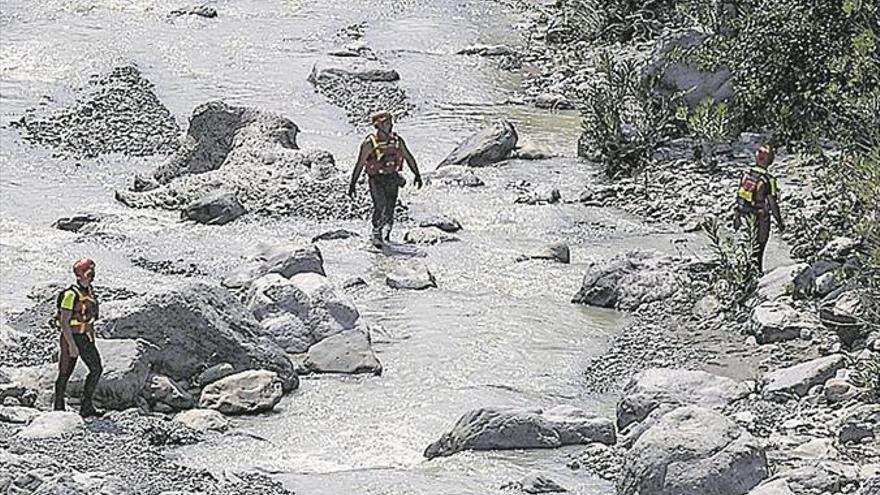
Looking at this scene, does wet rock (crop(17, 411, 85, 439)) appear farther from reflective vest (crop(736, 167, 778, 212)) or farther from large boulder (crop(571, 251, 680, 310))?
reflective vest (crop(736, 167, 778, 212))

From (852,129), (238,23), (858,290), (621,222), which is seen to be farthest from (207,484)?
(238,23)

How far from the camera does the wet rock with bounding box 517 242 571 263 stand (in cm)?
1975

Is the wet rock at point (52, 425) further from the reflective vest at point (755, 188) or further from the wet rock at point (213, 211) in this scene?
the wet rock at point (213, 211)

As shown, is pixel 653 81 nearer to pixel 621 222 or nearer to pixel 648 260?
pixel 621 222

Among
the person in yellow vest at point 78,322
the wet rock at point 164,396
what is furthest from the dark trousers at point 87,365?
the wet rock at point 164,396

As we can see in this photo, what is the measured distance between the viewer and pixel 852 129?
16188 mm

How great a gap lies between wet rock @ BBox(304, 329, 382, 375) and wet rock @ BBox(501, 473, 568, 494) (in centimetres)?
365

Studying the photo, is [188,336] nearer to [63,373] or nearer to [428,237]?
[63,373]

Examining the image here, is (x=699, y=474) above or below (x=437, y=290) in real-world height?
above

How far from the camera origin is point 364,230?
2125 cm

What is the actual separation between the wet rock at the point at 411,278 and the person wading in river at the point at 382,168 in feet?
3.96

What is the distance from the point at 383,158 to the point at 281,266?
2.43 m

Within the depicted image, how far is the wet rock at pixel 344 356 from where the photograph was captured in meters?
15.6

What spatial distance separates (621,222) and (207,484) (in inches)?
428
